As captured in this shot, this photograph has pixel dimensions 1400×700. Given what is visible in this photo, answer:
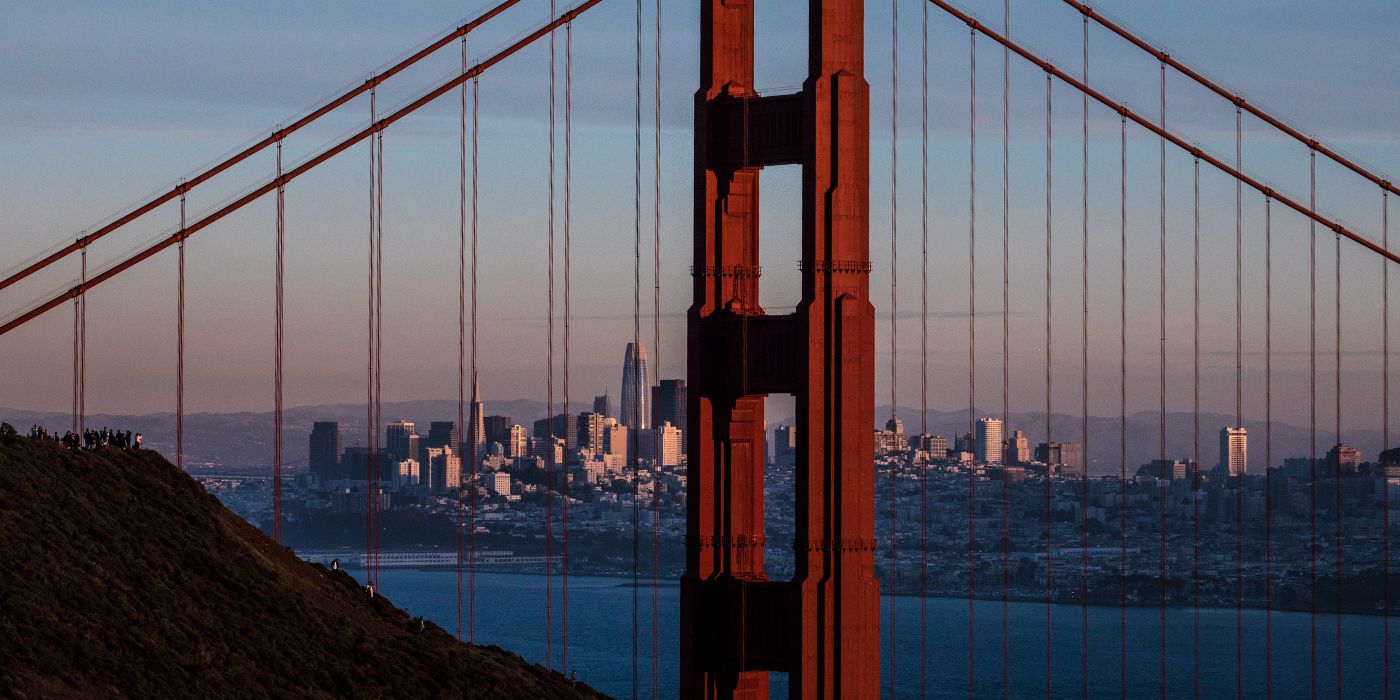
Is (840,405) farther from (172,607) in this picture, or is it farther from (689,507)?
(172,607)

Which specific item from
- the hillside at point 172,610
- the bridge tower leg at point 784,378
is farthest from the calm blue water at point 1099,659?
the bridge tower leg at point 784,378

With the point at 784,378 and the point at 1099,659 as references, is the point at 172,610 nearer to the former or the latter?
the point at 784,378

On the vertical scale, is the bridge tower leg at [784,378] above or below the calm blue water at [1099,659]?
above

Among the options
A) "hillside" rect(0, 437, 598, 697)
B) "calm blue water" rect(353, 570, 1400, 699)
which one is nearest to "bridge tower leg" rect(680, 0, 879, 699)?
"hillside" rect(0, 437, 598, 697)

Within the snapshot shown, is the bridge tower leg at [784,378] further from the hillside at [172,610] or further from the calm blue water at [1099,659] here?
the calm blue water at [1099,659]

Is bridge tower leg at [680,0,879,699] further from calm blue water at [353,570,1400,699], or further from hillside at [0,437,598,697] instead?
calm blue water at [353,570,1400,699]

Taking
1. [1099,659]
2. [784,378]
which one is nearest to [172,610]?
[784,378]

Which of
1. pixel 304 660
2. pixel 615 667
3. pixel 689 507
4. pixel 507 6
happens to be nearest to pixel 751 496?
pixel 689 507
